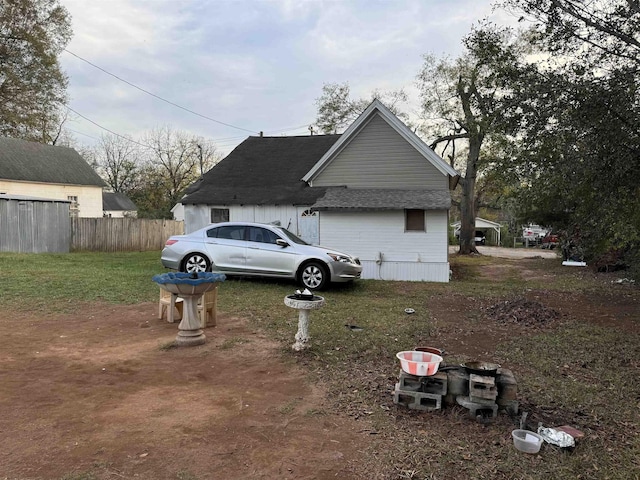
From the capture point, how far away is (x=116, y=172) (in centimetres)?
4766

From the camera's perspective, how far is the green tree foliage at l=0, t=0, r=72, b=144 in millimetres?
24703

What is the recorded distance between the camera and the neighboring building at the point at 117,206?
39.7 metres

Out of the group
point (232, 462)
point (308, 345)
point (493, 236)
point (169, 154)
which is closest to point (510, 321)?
point (308, 345)

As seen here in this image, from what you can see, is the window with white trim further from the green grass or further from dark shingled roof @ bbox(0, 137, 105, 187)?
dark shingled roof @ bbox(0, 137, 105, 187)

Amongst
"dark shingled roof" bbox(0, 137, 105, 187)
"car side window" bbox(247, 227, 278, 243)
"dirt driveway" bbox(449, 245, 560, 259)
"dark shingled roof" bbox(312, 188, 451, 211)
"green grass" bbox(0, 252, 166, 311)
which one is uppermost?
"dark shingled roof" bbox(0, 137, 105, 187)

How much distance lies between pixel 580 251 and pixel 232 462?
20463 millimetres

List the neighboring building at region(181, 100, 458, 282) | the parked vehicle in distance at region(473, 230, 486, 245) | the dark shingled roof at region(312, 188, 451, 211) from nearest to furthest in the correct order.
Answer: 1. the dark shingled roof at region(312, 188, 451, 211)
2. the neighboring building at region(181, 100, 458, 282)
3. the parked vehicle in distance at region(473, 230, 486, 245)

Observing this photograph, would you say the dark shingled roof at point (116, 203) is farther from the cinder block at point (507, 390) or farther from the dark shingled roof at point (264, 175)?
the cinder block at point (507, 390)

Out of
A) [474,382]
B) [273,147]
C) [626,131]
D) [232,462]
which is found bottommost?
[232,462]

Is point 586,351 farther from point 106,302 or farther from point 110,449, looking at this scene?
point 106,302

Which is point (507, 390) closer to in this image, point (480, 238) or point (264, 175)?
point (264, 175)

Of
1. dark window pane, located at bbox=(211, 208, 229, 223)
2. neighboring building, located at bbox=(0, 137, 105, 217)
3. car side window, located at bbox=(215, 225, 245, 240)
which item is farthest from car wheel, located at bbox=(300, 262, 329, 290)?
neighboring building, located at bbox=(0, 137, 105, 217)

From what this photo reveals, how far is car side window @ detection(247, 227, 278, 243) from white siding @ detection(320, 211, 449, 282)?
11.9 ft

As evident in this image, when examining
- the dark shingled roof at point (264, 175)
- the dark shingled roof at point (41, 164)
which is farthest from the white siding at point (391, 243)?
the dark shingled roof at point (41, 164)
